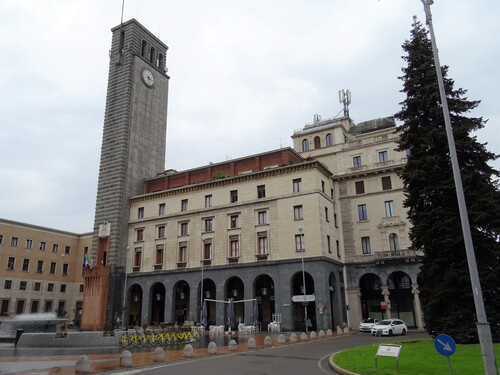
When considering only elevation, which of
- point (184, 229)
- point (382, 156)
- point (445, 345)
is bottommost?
point (445, 345)

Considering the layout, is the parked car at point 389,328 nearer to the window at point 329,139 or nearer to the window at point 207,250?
the window at point 207,250

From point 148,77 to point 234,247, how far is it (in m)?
30.3

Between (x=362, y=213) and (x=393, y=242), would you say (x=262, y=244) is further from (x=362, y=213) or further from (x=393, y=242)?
(x=393, y=242)

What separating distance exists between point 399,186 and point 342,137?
1057 cm

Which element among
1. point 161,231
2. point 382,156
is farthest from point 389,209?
point 161,231

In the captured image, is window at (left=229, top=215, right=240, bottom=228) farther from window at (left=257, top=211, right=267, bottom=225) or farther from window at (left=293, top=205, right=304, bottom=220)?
window at (left=293, top=205, right=304, bottom=220)

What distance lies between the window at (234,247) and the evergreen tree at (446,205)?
26.4m

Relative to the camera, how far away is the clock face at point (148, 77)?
60109 millimetres

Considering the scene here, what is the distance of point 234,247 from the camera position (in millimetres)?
47594

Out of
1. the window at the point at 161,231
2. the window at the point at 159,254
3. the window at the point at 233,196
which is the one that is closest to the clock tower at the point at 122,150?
the window at the point at 159,254

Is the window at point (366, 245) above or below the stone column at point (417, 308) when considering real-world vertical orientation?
above

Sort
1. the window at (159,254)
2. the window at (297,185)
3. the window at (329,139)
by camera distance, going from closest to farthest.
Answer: the window at (297,185)
the window at (159,254)
the window at (329,139)

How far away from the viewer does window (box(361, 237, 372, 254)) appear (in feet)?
154

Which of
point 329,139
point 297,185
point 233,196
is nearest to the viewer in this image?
point 297,185
